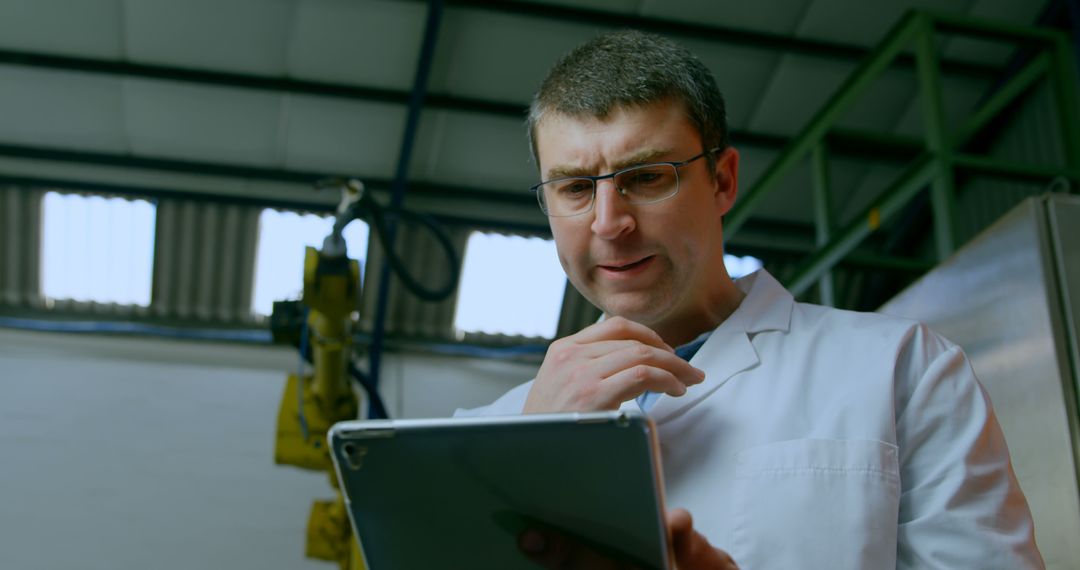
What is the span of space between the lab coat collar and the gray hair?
18 centimetres

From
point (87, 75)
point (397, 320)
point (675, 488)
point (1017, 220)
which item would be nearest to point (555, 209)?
point (675, 488)

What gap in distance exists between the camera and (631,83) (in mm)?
1217

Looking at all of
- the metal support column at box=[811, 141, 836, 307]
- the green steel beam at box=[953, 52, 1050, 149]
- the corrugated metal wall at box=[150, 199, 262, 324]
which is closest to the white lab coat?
the green steel beam at box=[953, 52, 1050, 149]

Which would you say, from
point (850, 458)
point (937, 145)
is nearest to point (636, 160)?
point (850, 458)

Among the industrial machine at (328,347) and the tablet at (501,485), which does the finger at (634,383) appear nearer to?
the tablet at (501,485)

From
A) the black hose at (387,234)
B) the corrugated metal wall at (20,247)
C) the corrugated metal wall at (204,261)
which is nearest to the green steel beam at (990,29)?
the black hose at (387,234)

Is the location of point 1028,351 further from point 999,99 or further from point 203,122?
point 203,122

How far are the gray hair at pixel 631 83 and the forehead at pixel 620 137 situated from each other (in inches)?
0.4

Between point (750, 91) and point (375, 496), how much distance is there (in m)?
4.70

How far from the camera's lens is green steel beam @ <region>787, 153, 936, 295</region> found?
3057mm

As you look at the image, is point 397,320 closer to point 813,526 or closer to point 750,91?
point 750,91

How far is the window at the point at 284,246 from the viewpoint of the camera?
5.66 meters

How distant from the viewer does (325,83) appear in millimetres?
5098

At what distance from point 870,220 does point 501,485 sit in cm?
265
